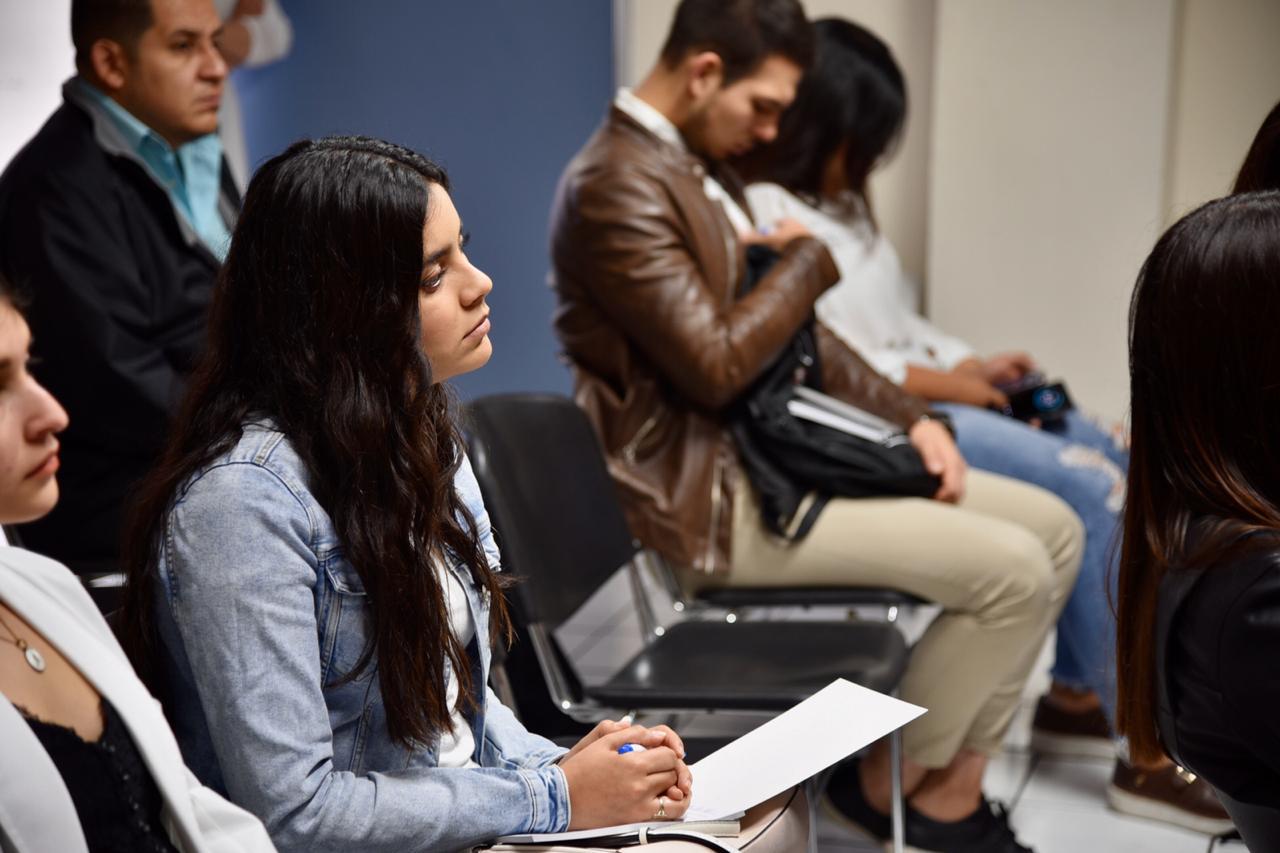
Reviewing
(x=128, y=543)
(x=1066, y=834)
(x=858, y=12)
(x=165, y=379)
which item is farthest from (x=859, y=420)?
(x=858, y=12)

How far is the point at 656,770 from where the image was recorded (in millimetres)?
1417

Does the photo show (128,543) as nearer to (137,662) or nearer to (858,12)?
(137,662)

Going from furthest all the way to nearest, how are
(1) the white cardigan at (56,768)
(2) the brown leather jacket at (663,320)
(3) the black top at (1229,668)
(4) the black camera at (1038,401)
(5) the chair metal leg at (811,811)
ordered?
(4) the black camera at (1038,401) → (2) the brown leather jacket at (663,320) → (5) the chair metal leg at (811,811) → (3) the black top at (1229,668) → (1) the white cardigan at (56,768)

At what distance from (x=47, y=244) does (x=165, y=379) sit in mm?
277

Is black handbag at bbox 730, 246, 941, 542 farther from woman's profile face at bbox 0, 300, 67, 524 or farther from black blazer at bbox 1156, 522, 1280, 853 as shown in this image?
woman's profile face at bbox 0, 300, 67, 524

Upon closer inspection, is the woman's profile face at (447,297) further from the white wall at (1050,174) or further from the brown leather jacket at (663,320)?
the white wall at (1050,174)

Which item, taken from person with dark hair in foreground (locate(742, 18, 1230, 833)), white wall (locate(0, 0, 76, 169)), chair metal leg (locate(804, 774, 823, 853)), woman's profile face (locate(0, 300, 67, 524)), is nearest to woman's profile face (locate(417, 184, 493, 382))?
woman's profile face (locate(0, 300, 67, 524))

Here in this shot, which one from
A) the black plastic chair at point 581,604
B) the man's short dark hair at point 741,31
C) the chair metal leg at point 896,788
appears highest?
the man's short dark hair at point 741,31

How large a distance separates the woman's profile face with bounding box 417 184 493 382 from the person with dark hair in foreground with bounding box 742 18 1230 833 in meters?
1.69

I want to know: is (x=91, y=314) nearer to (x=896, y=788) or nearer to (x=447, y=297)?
(x=447, y=297)

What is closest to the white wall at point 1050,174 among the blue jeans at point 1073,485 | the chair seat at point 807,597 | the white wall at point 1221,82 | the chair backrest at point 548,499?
the white wall at point 1221,82

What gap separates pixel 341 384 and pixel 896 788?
141 cm

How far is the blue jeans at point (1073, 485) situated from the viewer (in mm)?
2955

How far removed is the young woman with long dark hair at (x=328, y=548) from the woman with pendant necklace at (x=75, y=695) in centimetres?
11
